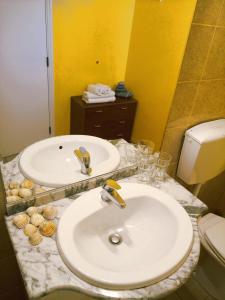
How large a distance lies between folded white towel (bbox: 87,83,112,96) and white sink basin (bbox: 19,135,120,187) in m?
0.23

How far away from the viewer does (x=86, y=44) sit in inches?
36.5

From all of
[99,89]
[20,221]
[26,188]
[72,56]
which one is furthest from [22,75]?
[20,221]

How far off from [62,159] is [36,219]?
335mm

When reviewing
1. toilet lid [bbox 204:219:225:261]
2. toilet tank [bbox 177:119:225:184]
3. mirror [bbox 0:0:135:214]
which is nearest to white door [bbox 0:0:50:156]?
mirror [bbox 0:0:135:214]

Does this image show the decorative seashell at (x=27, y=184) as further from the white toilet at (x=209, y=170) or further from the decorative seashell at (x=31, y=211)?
the white toilet at (x=209, y=170)

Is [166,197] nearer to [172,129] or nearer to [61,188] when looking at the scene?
[61,188]

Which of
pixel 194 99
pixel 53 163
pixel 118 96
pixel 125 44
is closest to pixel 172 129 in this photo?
pixel 194 99

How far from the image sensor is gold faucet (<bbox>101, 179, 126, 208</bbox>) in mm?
908

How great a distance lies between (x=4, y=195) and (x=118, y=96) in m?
0.67

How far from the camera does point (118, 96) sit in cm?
113

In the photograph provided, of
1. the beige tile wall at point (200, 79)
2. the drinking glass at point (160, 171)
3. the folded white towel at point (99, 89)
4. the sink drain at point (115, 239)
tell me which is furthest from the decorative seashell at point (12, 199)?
the beige tile wall at point (200, 79)

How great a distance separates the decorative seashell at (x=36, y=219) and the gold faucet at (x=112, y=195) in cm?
26

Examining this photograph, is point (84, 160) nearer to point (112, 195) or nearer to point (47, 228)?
point (112, 195)

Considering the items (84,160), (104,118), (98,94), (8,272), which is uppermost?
(98,94)
